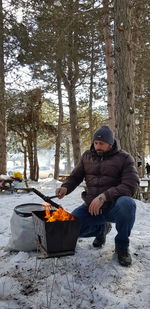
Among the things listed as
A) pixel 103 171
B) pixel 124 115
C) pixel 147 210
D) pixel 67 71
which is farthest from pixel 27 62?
pixel 103 171

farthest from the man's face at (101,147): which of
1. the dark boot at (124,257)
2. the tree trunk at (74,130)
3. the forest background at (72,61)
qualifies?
the tree trunk at (74,130)

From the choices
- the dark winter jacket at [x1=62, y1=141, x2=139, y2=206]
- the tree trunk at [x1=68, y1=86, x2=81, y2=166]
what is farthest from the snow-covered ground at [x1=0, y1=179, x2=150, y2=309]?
the tree trunk at [x1=68, y1=86, x2=81, y2=166]

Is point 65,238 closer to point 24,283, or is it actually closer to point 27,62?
point 24,283

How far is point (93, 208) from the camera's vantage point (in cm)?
275

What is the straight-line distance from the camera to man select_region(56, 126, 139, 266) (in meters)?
2.81

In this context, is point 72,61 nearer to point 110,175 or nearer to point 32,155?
point 32,155

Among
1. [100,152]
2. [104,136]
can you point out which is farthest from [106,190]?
[104,136]

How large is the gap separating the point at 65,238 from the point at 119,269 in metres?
0.69

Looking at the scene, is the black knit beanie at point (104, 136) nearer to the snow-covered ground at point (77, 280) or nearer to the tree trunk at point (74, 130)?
the snow-covered ground at point (77, 280)

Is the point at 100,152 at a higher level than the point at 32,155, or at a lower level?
lower

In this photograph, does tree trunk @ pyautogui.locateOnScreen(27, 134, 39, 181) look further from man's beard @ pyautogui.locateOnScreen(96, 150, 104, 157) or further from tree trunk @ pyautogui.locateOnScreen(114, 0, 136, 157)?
man's beard @ pyautogui.locateOnScreen(96, 150, 104, 157)

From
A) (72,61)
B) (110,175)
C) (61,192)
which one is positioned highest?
(72,61)

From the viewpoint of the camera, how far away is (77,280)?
258cm

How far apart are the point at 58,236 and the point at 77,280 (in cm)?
46
